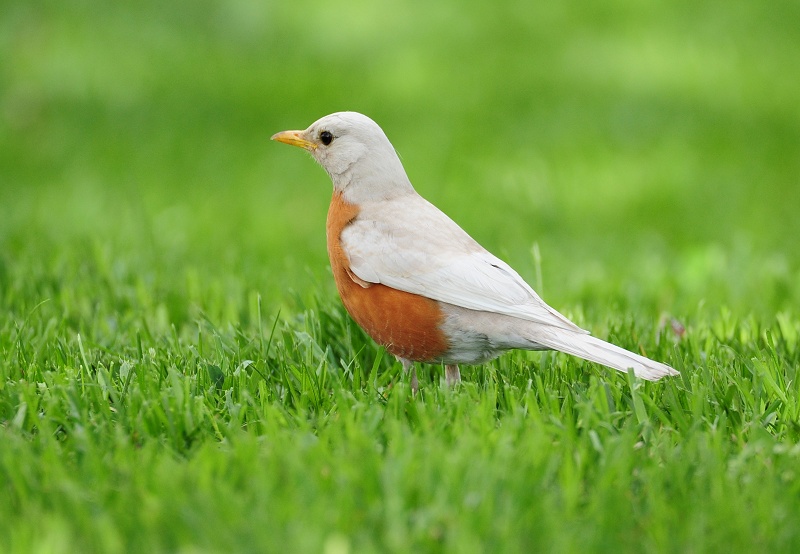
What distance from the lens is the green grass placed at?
→ 2.74m

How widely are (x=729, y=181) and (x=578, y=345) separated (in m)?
5.28

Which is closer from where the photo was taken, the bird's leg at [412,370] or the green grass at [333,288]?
the green grass at [333,288]

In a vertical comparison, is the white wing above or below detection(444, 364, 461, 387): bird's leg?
above

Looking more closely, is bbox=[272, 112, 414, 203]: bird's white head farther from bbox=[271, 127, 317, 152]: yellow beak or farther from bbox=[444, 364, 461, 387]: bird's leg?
bbox=[444, 364, 461, 387]: bird's leg

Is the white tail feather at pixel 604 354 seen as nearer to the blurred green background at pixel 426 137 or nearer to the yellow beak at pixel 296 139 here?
the yellow beak at pixel 296 139

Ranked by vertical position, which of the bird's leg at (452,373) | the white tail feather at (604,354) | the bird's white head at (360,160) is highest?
the bird's white head at (360,160)

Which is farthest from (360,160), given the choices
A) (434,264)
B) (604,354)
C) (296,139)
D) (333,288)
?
(333,288)

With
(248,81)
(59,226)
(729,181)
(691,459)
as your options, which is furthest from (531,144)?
(691,459)

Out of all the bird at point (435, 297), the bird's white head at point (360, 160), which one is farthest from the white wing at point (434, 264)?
the bird's white head at point (360, 160)

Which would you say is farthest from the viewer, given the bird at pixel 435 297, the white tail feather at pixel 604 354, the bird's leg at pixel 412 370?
the bird's leg at pixel 412 370

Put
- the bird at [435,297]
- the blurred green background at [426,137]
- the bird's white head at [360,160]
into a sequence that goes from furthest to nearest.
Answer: the blurred green background at [426,137] < the bird's white head at [360,160] < the bird at [435,297]

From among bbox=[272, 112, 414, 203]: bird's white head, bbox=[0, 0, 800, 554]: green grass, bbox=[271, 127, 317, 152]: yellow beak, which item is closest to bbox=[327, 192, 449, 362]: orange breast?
bbox=[0, 0, 800, 554]: green grass

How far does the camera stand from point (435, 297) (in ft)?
12.3

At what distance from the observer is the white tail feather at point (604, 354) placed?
3408 mm
